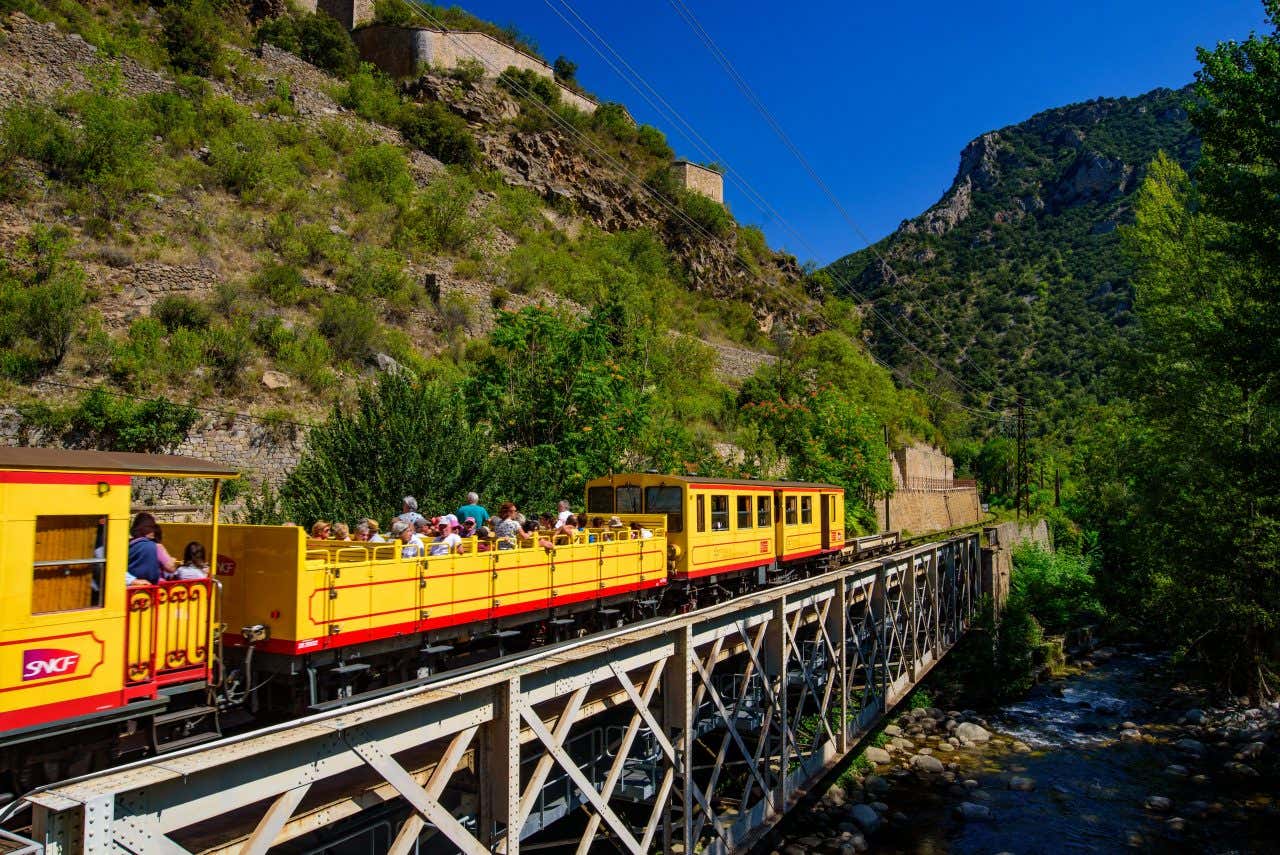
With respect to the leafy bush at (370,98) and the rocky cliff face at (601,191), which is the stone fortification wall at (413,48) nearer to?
the rocky cliff face at (601,191)

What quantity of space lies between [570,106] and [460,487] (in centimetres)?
5116

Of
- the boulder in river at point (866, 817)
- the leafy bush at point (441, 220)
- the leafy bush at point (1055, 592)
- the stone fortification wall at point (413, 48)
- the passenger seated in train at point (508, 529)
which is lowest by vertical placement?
the boulder in river at point (866, 817)

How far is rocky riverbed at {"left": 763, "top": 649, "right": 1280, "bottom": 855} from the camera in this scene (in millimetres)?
15227

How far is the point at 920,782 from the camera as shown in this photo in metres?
18.2

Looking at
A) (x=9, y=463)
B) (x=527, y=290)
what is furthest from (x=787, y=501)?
(x=527, y=290)

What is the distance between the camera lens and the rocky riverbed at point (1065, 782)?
1523cm

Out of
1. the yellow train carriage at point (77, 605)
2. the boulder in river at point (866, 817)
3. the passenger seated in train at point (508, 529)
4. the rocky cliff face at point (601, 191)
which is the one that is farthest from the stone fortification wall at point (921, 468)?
the yellow train carriage at point (77, 605)

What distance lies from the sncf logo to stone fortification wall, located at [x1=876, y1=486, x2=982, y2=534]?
1562 inches

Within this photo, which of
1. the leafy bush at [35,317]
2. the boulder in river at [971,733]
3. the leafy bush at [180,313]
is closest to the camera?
the boulder in river at [971,733]

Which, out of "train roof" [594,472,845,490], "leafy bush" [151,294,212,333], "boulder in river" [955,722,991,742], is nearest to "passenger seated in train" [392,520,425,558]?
"train roof" [594,472,845,490]

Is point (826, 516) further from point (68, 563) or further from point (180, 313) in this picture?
point (180, 313)

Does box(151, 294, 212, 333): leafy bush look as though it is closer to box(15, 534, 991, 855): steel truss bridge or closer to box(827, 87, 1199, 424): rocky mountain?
box(15, 534, 991, 855): steel truss bridge

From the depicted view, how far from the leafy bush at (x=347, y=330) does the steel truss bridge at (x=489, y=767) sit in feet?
66.7

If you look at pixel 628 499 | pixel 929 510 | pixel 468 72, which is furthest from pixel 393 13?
pixel 628 499
